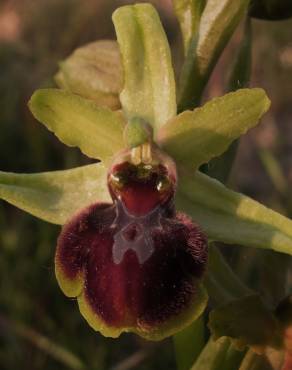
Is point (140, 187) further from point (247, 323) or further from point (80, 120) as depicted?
point (247, 323)

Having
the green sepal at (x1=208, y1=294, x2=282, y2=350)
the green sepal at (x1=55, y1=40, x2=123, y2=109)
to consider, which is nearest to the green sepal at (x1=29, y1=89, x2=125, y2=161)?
the green sepal at (x1=55, y1=40, x2=123, y2=109)

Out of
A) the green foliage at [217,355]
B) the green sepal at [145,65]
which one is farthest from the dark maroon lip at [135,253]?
the green foliage at [217,355]

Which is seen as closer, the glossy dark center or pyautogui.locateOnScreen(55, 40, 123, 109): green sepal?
the glossy dark center

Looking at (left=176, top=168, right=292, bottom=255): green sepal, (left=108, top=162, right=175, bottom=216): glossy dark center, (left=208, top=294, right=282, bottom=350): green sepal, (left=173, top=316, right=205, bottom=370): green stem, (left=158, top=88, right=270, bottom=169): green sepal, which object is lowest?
(left=173, top=316, right=205, bottom=370): green stem

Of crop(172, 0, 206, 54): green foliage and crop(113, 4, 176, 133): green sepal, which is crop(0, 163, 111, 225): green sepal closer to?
crop(113, 4, 176, 133): green sepal

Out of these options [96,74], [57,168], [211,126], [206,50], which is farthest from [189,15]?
[57,168]

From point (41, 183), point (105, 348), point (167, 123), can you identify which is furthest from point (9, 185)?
point (105, 348)

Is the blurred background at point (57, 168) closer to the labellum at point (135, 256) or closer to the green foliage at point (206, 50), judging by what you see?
the green foliage at point (206, 50)

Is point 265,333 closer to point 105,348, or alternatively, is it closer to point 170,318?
point 170,318
